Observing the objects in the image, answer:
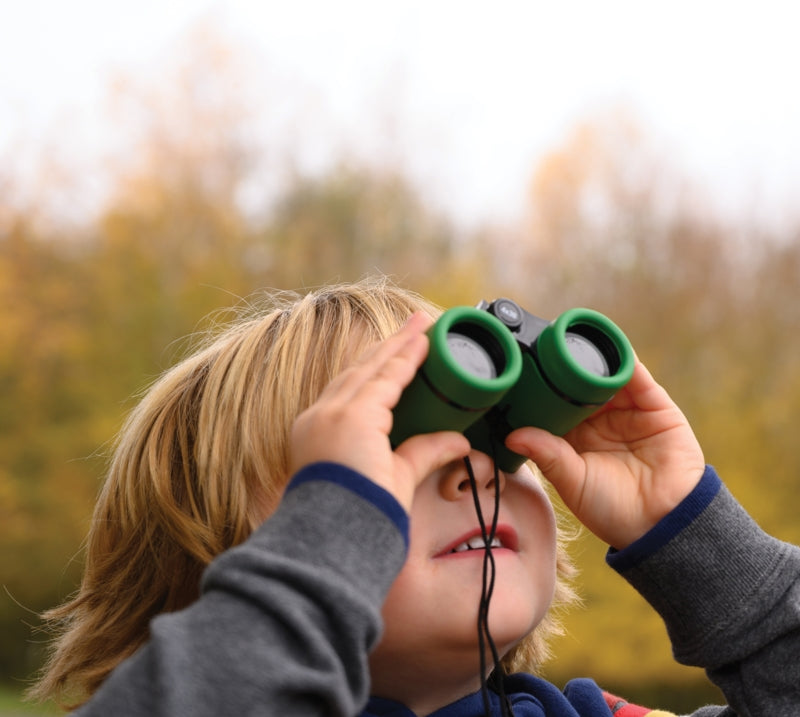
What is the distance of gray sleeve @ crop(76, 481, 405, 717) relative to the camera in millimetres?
1073

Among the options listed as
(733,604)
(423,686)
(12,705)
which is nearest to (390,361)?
(423,686)

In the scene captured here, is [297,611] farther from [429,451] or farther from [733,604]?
[733,604]

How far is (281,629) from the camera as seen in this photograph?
1.11 m

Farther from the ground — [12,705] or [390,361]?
[390,361]

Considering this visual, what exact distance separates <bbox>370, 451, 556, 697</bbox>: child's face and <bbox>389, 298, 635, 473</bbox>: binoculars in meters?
0.09

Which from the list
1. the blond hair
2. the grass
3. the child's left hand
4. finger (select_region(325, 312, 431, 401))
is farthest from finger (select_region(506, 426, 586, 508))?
the grass

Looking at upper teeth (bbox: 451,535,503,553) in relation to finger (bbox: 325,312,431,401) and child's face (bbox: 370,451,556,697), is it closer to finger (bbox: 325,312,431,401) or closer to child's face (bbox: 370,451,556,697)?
child's face (bbox: 370,451,556,697)

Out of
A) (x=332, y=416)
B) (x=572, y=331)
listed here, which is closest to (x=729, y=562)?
(x=572, y=331)

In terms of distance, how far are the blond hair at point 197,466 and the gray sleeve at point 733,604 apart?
464 mm

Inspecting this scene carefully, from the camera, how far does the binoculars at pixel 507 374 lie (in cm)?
127

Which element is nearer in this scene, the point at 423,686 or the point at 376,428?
the point at 376,428

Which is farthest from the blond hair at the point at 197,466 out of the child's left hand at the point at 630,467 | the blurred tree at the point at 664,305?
the blurred tree at the point at 664,305

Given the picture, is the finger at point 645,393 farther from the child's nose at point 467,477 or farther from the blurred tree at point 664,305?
the blurred tree at point 664,305

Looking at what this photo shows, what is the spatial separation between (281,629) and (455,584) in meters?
0.36
